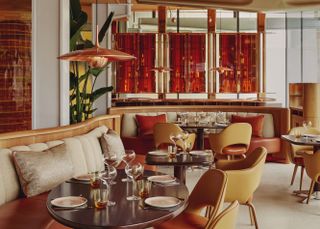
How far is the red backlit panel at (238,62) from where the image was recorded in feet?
31.9

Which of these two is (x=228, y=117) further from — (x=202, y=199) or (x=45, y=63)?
(x=202, y=199)

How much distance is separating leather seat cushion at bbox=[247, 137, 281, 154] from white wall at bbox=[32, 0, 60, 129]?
382 cm

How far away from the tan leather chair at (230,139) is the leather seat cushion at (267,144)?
1.05m

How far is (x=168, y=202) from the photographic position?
7.27 feet

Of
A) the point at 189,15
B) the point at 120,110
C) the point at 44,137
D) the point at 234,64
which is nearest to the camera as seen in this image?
the point at 44,137

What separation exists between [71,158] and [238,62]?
22.7ft

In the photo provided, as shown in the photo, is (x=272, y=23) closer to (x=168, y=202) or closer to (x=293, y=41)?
(x=293, y=41)

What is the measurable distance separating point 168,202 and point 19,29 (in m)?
3.87

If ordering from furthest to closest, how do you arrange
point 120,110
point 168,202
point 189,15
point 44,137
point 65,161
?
point 189,15, point 120,110, point 44,137, point 65,161, point 168,202

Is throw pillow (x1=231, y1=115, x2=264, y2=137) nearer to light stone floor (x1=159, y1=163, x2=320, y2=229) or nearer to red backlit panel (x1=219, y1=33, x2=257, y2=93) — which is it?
light stone floor (x1=159, y1=163, x2=320, y2=229)

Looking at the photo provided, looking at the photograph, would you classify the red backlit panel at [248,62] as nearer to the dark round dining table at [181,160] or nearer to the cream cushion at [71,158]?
the cream cushion at [71,158]

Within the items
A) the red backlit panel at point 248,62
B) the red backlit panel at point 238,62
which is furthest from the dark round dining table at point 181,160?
the red backlit panel at point 248,62

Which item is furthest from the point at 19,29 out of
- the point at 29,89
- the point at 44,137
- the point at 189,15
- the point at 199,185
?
the point at 189,15

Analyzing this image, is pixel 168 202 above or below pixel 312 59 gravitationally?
below
